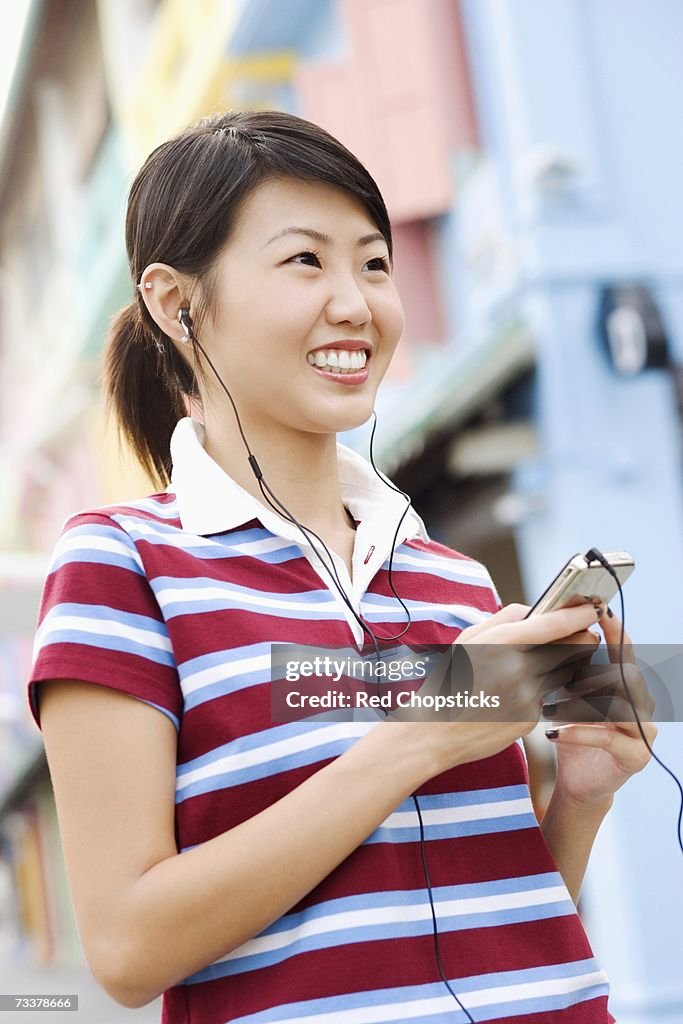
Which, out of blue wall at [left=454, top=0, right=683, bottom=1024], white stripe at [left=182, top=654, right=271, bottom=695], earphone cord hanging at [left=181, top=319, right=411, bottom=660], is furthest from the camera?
blue wall at [left=454, top=0, right=683, bottom=1024]

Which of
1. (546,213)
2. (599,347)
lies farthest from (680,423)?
(546,213)

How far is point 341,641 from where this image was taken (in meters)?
1.16

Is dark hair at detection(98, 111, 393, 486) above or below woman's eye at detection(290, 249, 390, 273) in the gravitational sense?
above

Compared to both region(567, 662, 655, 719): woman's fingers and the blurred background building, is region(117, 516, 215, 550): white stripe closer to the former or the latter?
region(567, 662, 655, 719): woman's fingers

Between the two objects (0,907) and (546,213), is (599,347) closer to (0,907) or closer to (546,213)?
(546,213)

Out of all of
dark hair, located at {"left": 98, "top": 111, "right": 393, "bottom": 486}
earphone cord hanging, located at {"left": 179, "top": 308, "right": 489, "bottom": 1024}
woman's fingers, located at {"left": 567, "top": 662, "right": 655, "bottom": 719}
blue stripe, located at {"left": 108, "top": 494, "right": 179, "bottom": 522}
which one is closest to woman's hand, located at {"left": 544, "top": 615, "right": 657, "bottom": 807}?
woman's fingers, located at {"left": 567, "top": 662, "right": 655, "bottom": 719}

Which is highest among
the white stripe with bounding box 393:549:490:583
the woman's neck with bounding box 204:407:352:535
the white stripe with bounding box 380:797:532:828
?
the woman's neck with bounding box 204:407:352:535

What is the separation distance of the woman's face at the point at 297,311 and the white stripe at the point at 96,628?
0.28 meters

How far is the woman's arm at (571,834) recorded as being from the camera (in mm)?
1269

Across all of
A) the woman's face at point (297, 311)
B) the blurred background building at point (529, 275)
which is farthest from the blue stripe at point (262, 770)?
the blurred background building at point (529, 275)

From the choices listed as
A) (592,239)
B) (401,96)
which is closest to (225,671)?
(592,239)

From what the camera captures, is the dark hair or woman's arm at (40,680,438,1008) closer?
woman's arm at (40,680,438,1008)

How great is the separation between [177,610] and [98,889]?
23 cm

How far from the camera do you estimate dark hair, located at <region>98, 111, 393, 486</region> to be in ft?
4.16
